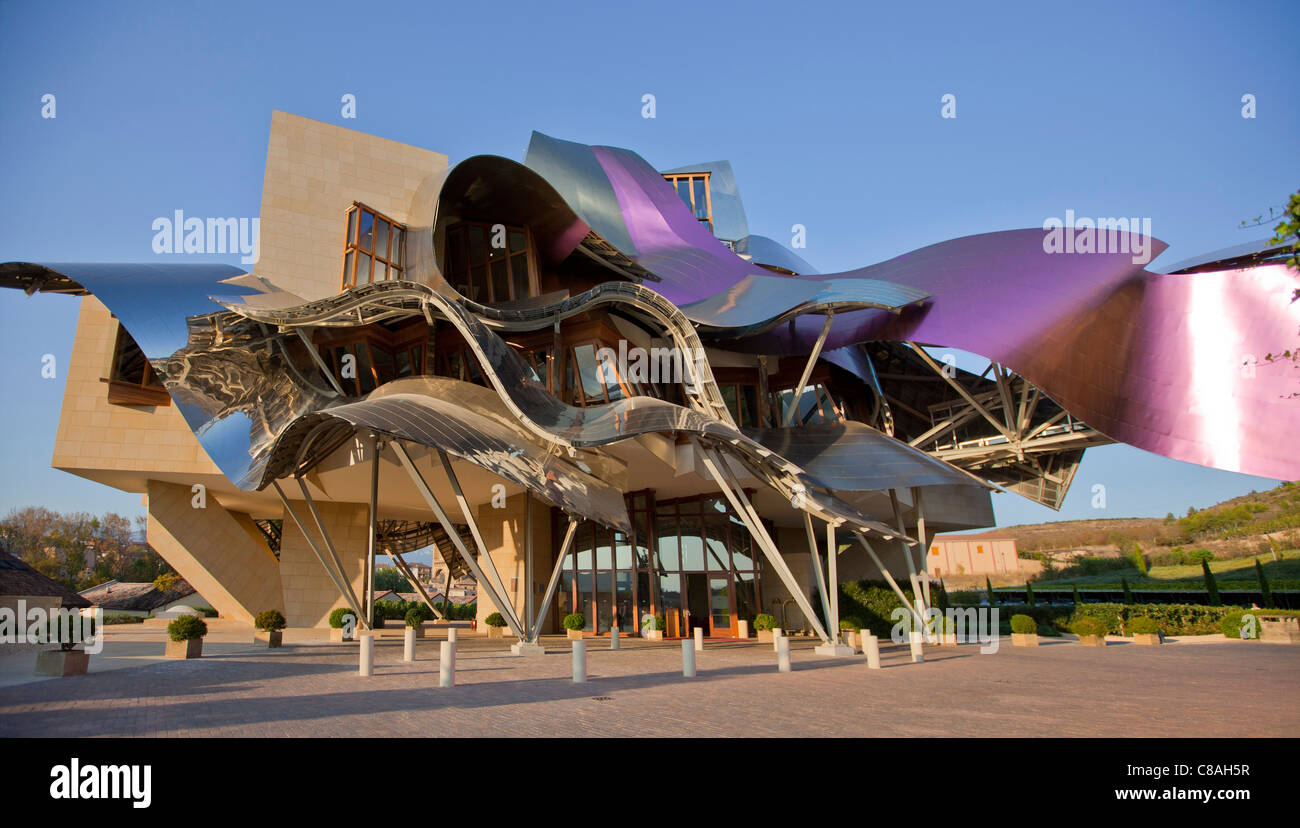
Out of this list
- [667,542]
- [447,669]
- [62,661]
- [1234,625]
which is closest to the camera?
[447,669]

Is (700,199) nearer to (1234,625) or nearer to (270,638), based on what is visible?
(1234,625)

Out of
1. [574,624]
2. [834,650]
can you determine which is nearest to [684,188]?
[574,624]

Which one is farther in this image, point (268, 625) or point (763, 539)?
point (268, 625)

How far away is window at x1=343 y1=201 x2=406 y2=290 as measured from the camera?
28062 mm

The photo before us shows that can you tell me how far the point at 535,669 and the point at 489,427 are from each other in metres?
7.21

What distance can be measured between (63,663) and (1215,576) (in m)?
58.6

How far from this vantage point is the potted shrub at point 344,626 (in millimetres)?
25797

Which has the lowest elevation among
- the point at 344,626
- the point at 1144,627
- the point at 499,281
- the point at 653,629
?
the point at 1144,627

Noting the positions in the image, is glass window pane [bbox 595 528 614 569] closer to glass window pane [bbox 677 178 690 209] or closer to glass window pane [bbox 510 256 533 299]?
glass window pane [bbox 510 256 533 299]

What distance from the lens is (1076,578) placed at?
6212cm

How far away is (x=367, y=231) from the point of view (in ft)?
93.5

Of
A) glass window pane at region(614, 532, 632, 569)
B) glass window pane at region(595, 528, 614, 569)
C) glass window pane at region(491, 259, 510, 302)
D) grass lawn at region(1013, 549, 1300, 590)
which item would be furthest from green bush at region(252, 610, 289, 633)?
grass lawn at region(1013, 549, 1300, 590)
